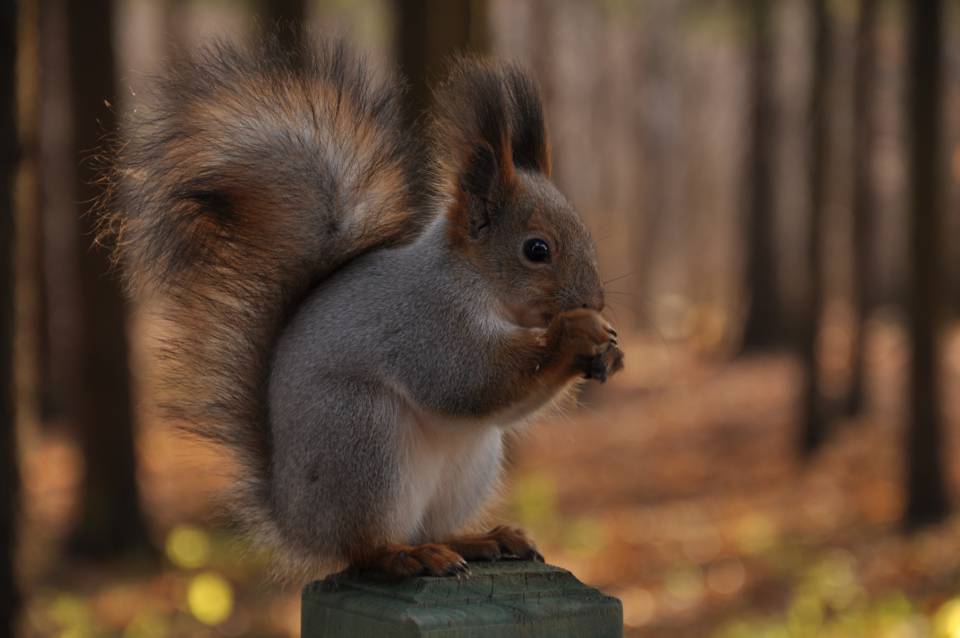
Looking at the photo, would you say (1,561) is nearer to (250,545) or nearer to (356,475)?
(250,545)

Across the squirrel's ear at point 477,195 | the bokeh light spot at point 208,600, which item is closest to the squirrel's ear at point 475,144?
the squirrel's ear at point 477,195

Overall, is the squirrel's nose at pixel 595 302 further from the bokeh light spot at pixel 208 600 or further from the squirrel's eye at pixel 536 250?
the bokeh light spot at pixel 208 600

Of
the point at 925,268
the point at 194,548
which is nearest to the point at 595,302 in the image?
the point at 194,548

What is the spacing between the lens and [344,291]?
2113 millimetres

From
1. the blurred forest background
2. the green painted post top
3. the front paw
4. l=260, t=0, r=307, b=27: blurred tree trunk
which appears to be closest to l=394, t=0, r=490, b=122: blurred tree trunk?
the blurred forest background

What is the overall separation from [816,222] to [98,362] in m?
5.39

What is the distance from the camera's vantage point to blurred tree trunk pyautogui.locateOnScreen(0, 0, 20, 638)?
298 centimetres

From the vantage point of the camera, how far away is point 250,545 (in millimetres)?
2227

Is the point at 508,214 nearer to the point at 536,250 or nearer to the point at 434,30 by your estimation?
the point at 536,250

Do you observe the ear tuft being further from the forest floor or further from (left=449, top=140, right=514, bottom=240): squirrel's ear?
the forest floor

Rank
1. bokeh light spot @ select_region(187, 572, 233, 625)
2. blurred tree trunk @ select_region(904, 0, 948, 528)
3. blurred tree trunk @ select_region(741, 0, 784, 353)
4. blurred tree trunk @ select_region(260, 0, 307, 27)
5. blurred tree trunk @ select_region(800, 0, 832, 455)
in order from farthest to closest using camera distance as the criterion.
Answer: blurred tree trunk @ select_region(741, 0, 784, 353), blurred tree trunk @ select_region(800, 0, 832, 455), blurred tree trunk @ select_region(260, 0, 307, 27), blurred tree trunk @ select_region(904, 0, 948, 528), bokeh light spot @ select_region(187, 572, 233, 625)

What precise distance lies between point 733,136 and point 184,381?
2934 cm

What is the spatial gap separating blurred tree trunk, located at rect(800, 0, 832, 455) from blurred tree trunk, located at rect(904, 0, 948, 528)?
7.03ft

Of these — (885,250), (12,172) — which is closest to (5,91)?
(12,172)
